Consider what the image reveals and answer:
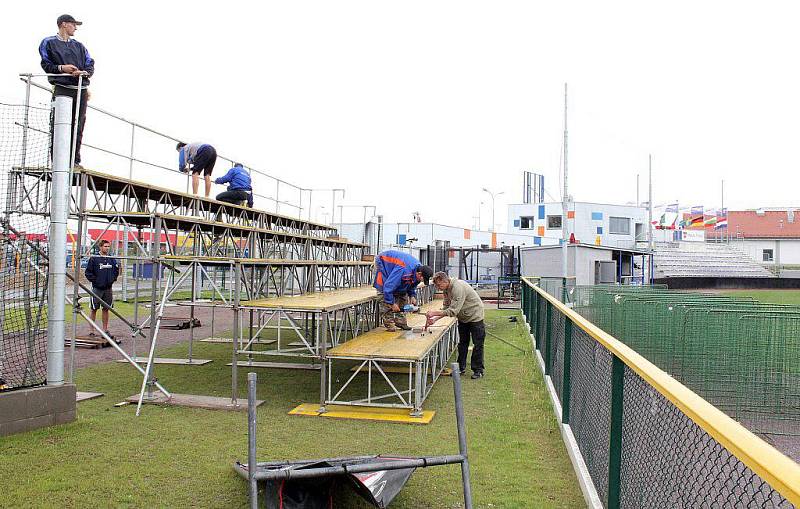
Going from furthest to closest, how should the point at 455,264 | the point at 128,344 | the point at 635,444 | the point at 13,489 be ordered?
the point at 455,264 < the point at 128,344 < the point at 13,489 < the point at 635,444

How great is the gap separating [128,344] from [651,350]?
34.6 ft

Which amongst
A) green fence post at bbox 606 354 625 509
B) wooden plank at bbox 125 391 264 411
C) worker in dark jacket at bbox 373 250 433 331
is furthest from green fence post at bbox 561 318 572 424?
wooden plank at bbox 125 391 264 411

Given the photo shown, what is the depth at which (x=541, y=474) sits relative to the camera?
5.66 meters

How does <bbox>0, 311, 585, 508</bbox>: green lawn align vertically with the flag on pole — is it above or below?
below

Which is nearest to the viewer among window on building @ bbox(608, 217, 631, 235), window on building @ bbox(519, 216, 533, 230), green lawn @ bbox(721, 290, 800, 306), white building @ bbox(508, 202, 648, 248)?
green lawn @ bbox(721, 290, 800, 306)

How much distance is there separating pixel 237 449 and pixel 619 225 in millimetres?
46050

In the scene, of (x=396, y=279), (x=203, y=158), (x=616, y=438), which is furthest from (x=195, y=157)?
(x=616, y=438)

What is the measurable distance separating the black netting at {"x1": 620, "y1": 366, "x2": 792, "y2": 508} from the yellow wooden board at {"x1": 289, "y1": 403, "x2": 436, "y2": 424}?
3910 millimetres

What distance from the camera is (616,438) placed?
3877 mm

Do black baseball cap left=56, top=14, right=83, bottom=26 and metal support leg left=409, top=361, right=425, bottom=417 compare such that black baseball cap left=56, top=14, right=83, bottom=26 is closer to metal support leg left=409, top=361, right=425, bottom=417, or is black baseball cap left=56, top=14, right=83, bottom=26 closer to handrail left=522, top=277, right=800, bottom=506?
metal support leg left=409, top=361, right=425, bottom=417

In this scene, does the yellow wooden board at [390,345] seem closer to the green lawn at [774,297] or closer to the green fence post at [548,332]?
the green fence post at [548,332]

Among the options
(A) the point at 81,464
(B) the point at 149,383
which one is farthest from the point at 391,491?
(B) the point at 149,383

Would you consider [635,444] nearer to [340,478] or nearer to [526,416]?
[340,478]

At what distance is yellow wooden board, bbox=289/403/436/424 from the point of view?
7547 mm
